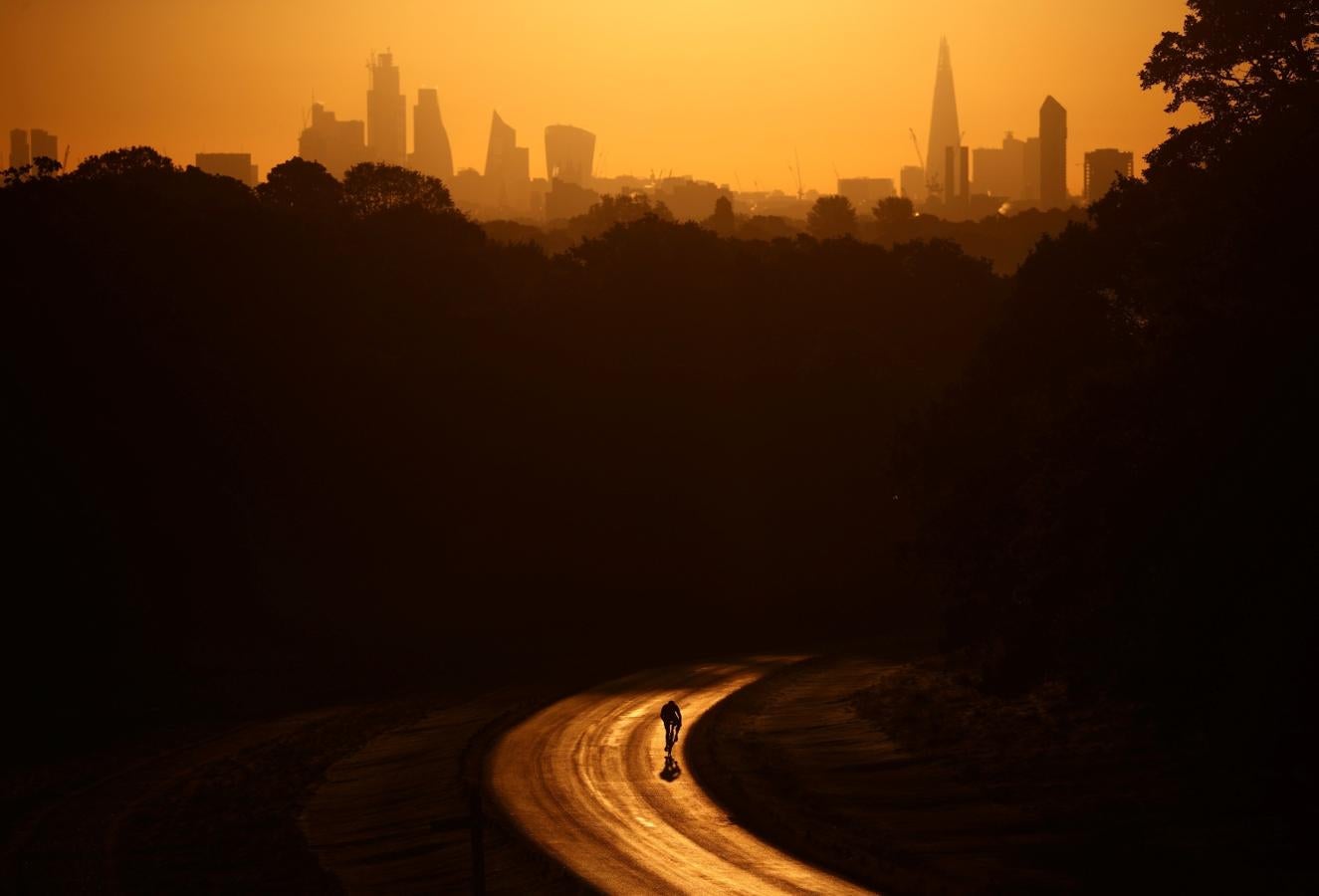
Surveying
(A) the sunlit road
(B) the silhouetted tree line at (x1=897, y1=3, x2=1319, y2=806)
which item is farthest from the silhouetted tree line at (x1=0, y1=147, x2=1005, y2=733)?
(B) the silhouetted tree line at (x1=897, y1=3, x2=1319, y2=806)

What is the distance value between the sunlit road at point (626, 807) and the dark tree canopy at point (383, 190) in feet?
205

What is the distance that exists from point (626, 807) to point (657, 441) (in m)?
48.4

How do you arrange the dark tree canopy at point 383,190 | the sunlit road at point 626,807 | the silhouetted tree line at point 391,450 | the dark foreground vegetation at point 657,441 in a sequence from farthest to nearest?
the dark tree canopy at point 383,190 → the silhouetted tree line at point 391,450 → the dark foreground vegetation at point 657,441 → the sunlit road at point 626,807

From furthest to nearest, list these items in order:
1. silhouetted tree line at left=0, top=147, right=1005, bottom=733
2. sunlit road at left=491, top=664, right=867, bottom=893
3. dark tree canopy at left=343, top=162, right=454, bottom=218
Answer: dark tree canopy at left=343, top=162, right=454, bottom=218
silhouetted tree line at left=0, top=147, right=1005, bottom=733
sunlit road at left=491, top=664, right=867, bottom=893

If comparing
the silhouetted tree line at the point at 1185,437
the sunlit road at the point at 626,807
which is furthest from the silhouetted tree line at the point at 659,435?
the sunlit road at the point at 626,807

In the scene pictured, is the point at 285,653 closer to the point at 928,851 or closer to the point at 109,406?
the point at 109,406

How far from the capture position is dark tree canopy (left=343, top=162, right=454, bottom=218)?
10444 cm

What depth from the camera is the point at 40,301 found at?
6266cm

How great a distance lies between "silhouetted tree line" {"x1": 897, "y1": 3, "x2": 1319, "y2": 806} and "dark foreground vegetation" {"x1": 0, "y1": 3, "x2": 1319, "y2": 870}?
3.5 inches

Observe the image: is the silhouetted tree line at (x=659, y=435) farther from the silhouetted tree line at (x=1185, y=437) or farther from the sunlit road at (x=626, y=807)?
the sunlit road at (x=626, y=807)

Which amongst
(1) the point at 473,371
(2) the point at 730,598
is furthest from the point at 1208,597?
(1) the point at 473,371

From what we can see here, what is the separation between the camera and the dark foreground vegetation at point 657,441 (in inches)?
1155

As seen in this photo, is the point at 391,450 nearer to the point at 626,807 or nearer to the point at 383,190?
the point at 383,190

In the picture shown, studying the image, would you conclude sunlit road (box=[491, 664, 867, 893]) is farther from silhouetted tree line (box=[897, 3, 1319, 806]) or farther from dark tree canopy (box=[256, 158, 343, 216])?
dark tree canopy (box=[256, 158, 343, 216])
